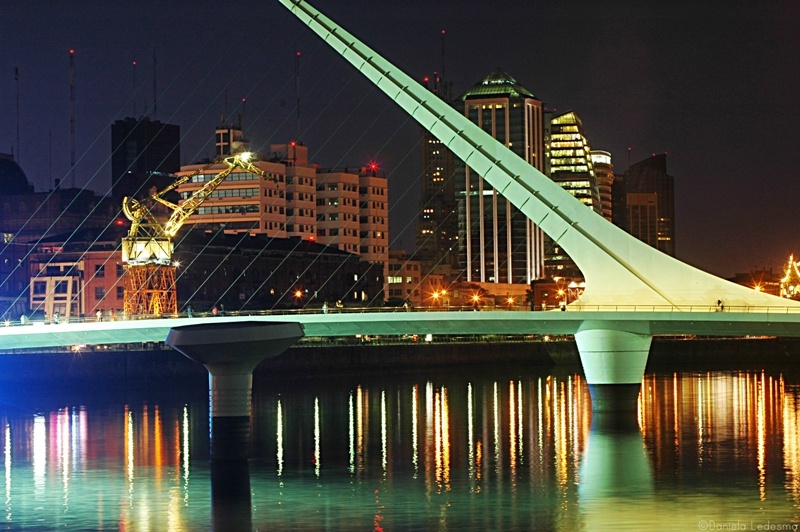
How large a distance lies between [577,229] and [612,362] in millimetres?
5026

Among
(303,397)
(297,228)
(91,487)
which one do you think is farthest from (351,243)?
(91,487)

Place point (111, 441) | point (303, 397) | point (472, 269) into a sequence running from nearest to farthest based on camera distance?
point (111, 441) → point (303, 397) → point (472, 269)

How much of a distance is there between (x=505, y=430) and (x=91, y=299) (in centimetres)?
4800

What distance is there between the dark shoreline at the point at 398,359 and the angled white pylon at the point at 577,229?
21631 millimetres

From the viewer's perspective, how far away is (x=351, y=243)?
137625 millimetres

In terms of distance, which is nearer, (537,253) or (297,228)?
(297,228)

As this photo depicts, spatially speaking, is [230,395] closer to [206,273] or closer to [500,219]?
[206,273]

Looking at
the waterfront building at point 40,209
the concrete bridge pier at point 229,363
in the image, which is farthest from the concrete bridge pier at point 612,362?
the waterfront building at point 40,209

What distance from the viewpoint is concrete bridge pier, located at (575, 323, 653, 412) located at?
51.1m

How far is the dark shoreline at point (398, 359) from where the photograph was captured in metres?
71.1

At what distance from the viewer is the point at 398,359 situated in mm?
86250

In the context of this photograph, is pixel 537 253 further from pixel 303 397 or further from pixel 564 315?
pixel 564 315

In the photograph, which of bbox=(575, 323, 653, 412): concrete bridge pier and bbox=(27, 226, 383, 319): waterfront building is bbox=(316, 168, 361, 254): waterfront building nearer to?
bbox=(27, 226, 383, 319): waterfront building

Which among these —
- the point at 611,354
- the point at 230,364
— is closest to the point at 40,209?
the point at 611,354
